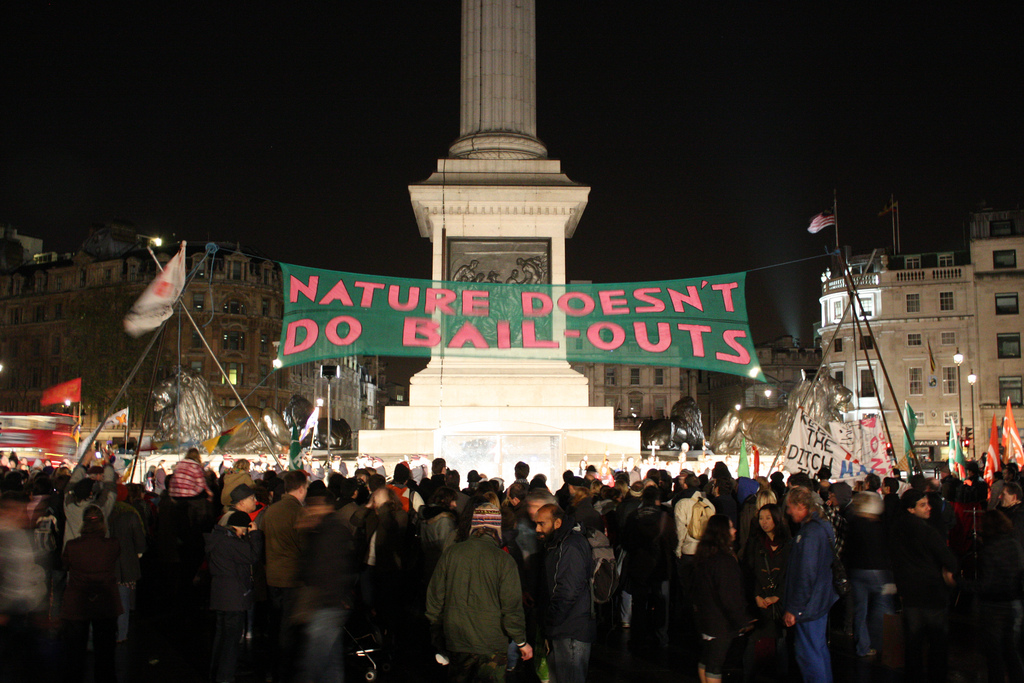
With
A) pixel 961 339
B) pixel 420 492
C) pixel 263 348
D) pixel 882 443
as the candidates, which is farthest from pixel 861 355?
pixel 420 492

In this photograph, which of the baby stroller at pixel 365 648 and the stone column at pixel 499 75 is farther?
the stone column at pixel 499 75

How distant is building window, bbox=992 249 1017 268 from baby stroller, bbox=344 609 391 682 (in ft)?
212

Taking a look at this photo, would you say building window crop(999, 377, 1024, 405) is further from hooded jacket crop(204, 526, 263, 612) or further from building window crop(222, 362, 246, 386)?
hooded jacket crop(204, 526, 263, 612)

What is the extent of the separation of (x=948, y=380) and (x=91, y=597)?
2576 inches

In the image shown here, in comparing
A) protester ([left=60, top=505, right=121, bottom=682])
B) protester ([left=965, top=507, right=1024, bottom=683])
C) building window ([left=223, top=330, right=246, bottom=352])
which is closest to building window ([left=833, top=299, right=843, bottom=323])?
A: building window ([left=223, top=330, right=246, bottom=352])

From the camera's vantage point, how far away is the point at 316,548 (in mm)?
6438

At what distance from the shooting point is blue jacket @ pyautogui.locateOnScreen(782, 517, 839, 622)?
7.07 meters

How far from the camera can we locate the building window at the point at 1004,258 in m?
62.9

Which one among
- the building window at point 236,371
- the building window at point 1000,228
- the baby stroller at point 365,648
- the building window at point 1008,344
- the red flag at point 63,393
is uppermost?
the building window at point 1000,228

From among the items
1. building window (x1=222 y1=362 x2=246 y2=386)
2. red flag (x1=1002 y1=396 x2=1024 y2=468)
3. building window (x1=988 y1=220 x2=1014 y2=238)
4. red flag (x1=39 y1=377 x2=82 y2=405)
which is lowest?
red flag (x1=1002 y1=396 x2=1024 y2=468)

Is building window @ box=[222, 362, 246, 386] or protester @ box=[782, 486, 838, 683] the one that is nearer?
protester @ box=[782, 486, 838, 683]

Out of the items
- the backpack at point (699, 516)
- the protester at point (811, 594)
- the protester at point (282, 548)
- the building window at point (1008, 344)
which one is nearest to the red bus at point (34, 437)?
the protester at point (282, 548)

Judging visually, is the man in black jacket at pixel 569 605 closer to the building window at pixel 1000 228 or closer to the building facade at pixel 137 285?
the building window at pixel 1000 228

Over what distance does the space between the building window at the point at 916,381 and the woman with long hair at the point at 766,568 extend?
62205 mm
